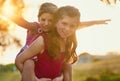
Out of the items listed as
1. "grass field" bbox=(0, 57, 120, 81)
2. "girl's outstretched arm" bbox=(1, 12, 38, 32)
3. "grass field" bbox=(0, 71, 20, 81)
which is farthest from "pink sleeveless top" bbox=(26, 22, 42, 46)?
"grass field" bbox=(0, 57, 120, 81)

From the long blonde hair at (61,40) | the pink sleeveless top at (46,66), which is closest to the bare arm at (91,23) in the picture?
the long blonde hair at (61,40)

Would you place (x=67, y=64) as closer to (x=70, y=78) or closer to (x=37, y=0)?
Answer: (x=70, y=78)

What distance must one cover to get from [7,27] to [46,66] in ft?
1.01

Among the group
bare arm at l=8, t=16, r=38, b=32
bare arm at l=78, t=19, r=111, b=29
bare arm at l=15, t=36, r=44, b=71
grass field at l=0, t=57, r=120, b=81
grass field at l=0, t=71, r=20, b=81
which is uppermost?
bare arm at l=8, t=16, r=38, b=32

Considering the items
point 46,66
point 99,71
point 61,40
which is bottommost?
point 99,71

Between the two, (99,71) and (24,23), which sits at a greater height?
(24,23)

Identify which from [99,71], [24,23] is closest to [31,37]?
[24,23]

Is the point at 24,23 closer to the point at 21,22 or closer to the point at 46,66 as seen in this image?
the point at 21,22

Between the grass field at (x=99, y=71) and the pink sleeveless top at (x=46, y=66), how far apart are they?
152mm

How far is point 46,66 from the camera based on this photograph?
2027 millimetres

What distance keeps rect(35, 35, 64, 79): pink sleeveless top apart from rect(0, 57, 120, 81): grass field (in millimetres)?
152

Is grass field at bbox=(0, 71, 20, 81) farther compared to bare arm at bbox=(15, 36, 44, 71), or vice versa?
grass field at bbox=(0, 71, 20, 81)

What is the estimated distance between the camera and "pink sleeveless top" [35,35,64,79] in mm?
2014

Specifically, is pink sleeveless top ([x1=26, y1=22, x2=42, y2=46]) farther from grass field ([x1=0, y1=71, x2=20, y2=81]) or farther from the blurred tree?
grass field ([x1=0, y1=71, x2=20, y2=81])
